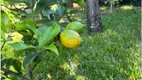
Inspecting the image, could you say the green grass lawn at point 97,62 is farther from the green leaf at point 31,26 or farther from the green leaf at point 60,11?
the green leaf at point 31,26

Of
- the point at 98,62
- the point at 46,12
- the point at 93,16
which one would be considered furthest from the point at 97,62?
the point at 46,12

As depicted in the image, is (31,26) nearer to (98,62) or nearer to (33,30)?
(33,30)

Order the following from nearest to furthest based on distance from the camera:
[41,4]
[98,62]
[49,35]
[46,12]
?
[49,35] → [41,4] → [46,12] → [98,62]

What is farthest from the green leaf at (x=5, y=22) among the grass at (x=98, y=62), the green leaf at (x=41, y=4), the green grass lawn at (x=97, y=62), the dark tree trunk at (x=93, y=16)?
the dark tree trunk at (x=93, y=16)

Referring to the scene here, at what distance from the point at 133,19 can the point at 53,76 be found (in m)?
4.49

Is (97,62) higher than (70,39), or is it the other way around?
(70,39)

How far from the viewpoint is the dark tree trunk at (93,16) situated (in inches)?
213

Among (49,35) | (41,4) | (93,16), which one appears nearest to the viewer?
(49,35)

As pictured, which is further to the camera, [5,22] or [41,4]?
[41,4]

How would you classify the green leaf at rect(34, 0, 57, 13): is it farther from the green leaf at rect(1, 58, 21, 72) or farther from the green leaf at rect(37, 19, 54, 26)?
the green leaf at rect(1, 58, 21, 72)

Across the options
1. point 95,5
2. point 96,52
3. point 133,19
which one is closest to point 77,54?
point 96,52

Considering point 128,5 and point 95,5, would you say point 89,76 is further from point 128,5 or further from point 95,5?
point 128,5

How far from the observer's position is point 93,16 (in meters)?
5.48

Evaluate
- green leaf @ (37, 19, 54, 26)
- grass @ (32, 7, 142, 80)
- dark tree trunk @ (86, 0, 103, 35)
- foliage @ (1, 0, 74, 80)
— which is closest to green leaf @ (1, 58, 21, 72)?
foliage @ (1, 0, 74, 80)
